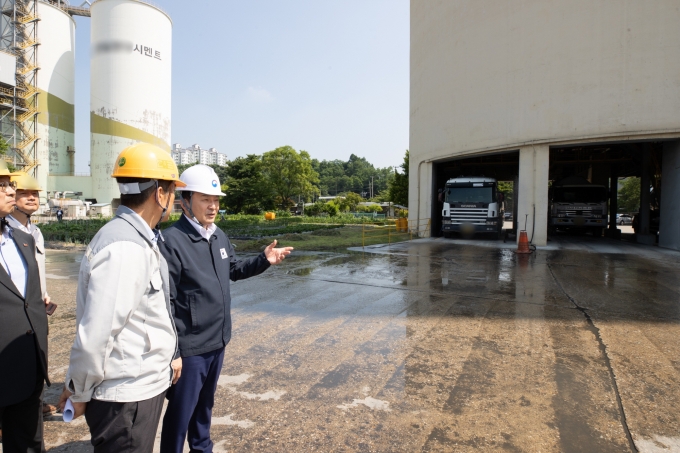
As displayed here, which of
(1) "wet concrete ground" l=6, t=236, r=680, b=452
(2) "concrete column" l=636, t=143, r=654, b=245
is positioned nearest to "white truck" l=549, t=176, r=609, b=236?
Result: (2) "concrete column" l=636, t=143, r=654, b=245

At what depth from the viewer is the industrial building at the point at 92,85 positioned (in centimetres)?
4738

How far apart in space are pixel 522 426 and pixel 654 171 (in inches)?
962

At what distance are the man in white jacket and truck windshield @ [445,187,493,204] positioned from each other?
17.8m

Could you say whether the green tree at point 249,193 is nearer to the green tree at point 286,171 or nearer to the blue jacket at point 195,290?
the green tree at point 286,171

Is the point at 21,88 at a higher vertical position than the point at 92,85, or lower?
lower

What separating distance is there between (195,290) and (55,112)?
62.2m

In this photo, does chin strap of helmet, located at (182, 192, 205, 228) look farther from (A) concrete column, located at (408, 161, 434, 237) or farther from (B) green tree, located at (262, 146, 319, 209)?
(B) green tree, located at (262, 146, 319, 209)

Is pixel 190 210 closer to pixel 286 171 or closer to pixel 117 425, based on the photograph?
pixel 117 425

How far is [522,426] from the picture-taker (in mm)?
3266

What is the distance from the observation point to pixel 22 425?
2.44 m

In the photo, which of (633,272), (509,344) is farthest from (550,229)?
(509,344)

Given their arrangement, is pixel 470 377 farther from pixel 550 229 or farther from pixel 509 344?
pixel 550 229

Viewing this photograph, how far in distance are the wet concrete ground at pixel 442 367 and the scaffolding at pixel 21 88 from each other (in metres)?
49.5

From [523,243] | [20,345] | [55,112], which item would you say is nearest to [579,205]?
[523,243]
